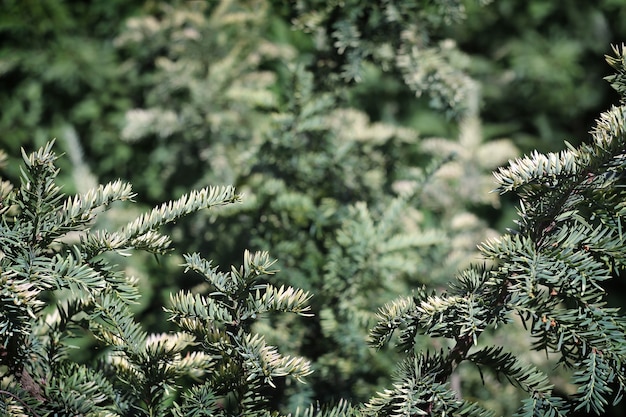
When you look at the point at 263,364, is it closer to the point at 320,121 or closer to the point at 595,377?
the point at 595,377

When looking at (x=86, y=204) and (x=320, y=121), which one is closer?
(x=86, y=204)

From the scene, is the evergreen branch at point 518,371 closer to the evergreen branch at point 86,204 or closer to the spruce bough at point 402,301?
the spruce bough at point 402,301

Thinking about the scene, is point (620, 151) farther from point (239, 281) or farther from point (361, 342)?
point (361, 342)

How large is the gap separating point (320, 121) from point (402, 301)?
1.78 feet

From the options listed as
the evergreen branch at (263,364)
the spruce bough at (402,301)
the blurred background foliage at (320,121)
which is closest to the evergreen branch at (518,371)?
the spruce bough at (402,301)

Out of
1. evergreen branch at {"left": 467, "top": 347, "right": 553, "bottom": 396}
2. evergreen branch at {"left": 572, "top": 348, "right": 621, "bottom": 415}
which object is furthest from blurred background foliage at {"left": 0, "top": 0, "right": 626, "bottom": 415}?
evergreen branch at {"left": 572, "top": 348, "right": 621, "bottom": 415}

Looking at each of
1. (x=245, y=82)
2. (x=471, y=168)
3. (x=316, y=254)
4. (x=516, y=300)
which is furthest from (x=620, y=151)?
(x=245, y=82)

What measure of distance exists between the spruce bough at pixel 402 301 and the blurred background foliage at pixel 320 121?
0.35 metres

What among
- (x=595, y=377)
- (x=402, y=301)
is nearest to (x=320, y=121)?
(x=402, y=301)

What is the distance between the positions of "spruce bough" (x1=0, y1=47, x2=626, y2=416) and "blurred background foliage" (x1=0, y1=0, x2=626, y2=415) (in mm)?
354

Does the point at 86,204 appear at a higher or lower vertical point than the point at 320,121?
higher

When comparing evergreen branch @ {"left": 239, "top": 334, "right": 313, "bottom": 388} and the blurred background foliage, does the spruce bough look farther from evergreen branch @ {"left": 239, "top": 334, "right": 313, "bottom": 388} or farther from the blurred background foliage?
the blurred background foliage

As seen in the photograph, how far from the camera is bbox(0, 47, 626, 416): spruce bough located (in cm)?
56

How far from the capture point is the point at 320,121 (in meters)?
1.10
